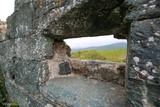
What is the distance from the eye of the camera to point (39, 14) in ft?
7.47

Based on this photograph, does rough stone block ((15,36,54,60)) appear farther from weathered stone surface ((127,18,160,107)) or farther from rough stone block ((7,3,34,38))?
weathered stone surface ((127,18,160,107))

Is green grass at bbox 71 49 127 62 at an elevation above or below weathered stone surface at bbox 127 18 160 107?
below

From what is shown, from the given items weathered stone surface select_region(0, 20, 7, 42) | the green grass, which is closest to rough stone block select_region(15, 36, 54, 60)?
weathered stone surface select_region(0, 20, 7, 42)

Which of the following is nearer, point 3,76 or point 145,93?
point 145,93

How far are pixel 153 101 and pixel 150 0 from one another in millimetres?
619

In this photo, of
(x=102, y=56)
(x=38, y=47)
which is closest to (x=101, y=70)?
(x=38, y=47)

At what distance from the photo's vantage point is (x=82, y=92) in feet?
6.30

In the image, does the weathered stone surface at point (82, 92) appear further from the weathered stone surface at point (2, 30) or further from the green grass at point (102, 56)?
the green grass at point (102, 56)

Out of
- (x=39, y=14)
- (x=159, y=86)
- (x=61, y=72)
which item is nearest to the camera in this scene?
(x=159, y=86)

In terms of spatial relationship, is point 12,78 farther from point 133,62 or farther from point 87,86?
point 133,62

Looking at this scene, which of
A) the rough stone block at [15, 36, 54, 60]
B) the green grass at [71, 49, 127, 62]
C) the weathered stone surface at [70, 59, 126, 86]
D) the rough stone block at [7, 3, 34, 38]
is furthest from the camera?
the green grass at [71, 49, 127, 62]

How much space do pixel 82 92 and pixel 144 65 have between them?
89cm

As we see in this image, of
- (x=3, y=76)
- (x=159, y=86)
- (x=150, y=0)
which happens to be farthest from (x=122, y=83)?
(x=3, y=76)

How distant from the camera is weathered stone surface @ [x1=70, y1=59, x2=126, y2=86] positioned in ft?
6.73
